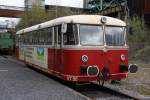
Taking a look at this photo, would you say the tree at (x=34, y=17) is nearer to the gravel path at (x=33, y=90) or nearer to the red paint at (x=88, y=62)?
the gravel path at (x=33, y=90)

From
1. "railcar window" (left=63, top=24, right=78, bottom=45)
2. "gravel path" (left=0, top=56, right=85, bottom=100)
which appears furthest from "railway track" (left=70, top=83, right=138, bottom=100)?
"railcar window" (left=63, top=24, right=78, bottom=45)

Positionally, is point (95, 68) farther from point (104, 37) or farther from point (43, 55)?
point (43, 55)

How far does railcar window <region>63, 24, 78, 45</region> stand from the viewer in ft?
49.1

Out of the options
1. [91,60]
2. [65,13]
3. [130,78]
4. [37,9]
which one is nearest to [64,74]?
[91,60]

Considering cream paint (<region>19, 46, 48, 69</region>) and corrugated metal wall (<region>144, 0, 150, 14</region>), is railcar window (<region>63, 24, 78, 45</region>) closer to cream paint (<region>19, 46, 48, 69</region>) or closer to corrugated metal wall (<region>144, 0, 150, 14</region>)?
cream paint (<region>19, 46, 48, 69</region>)

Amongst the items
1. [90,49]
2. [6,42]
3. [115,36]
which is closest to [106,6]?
[6,42]

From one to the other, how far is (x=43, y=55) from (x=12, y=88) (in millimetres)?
4589

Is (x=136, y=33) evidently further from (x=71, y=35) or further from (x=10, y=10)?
(x=10, y=10)

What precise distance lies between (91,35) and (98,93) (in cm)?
211

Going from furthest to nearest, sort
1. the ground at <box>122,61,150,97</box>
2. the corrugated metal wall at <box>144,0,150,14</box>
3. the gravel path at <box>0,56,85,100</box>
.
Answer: the corrugated metal wall at <box>144,0,150,14</box> < the ground at <box>122,61,150,97</box> < the gravel path at <box>0,56,85,100</box>

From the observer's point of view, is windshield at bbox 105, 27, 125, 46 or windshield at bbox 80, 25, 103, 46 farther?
windshield at bbox 105, 27, 125, 46

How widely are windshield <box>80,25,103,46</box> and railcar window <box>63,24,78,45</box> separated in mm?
217

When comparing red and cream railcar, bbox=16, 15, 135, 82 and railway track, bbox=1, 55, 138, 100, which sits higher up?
red and cream railcar, bbox=16, 15, 135, 82

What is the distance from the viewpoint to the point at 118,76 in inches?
608
